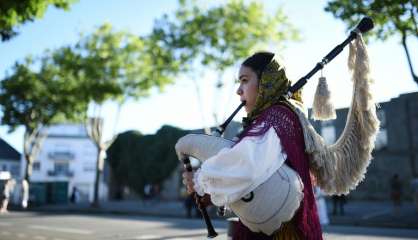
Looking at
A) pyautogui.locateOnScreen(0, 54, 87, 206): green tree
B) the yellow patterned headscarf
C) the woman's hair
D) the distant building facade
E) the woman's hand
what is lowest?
the woman's hand

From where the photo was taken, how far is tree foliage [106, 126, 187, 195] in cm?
4297

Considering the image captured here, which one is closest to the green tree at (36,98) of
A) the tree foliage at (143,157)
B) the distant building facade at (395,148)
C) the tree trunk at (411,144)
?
the tree foliage at (143,157)

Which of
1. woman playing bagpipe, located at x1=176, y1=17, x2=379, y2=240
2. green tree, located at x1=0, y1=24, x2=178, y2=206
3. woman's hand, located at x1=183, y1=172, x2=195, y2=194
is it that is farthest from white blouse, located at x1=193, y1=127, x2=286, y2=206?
green tree, located at x1=0, y1=24, x2=178, y2=206

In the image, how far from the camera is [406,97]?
27.1 m

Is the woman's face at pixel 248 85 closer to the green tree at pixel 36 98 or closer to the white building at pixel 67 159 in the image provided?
the green tree at pixel 36 98

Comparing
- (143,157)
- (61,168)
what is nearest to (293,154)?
(143,157)

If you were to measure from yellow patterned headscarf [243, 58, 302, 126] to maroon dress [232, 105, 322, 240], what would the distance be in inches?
3.1

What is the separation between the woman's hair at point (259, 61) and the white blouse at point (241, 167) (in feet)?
1.29

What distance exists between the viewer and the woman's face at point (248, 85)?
6.78 ft

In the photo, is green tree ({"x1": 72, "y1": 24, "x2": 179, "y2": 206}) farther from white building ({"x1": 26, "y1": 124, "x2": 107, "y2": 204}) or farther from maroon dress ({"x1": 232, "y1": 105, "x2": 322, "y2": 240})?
white building ({"x1": 26, "y1": 124, "x2": 107, "y2": 204})

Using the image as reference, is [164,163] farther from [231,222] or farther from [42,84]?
[231,222]

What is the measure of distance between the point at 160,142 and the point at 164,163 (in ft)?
7.34

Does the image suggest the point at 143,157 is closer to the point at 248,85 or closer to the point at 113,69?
the point at 113,69

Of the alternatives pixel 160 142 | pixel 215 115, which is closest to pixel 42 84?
pixel 215 115
